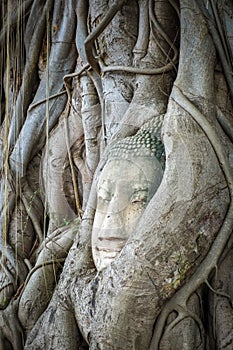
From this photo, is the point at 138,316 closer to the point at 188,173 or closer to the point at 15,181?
the point at 188,173

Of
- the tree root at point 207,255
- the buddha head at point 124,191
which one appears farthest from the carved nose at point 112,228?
the tree root at point 207,255

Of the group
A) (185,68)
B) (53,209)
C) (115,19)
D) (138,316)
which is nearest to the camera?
(138,316)

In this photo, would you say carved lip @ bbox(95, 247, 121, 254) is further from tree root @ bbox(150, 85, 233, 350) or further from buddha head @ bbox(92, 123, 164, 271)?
tree root @ bbox(150, 85, 233, 350)

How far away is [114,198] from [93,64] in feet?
2.43

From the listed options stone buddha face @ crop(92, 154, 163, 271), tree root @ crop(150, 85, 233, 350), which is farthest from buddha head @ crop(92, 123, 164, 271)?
tree root @ crop(150, 85, 233, 350)

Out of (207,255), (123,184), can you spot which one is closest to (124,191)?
(123,184)

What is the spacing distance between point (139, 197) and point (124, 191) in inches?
2.6

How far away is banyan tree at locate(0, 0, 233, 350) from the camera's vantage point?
88.4 inches

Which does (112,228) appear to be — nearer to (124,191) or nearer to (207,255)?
(124,191)

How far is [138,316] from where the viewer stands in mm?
2227

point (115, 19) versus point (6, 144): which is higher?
point (115, 19)

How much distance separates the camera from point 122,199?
245cm

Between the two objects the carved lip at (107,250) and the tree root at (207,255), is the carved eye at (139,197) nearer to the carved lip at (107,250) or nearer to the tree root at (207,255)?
the carved lip at (107,250)

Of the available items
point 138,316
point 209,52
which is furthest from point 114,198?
point 209,52
